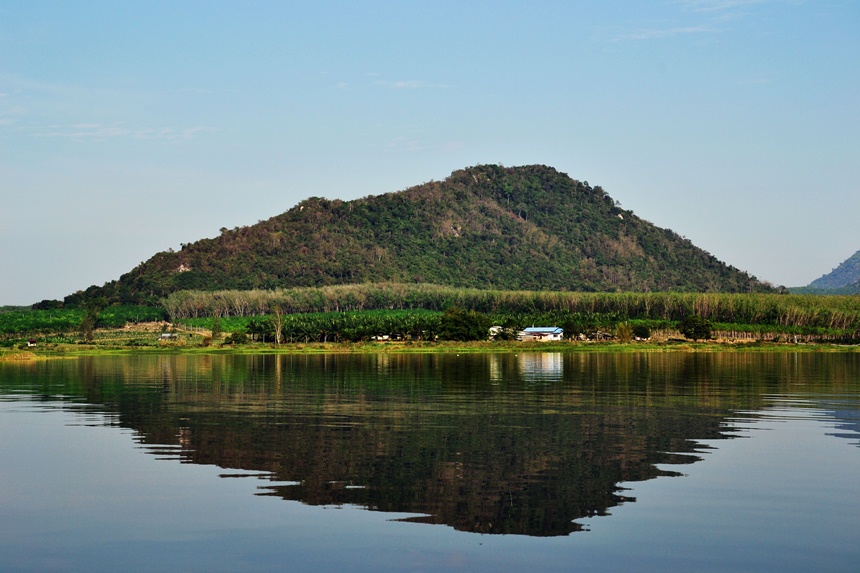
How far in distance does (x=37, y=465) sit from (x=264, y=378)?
4365cm

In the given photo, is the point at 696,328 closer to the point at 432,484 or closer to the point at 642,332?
the point at 642,332

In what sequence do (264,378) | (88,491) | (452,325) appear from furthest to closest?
(452,325)
(264,378)
(88,491)

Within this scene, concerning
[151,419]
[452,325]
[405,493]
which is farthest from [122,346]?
[405,493]

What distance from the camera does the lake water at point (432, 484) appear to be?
1941cm

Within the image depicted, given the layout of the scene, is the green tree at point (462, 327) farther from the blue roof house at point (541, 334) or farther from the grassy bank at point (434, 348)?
the blue roof house at point (541, 334)

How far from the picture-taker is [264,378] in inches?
2931

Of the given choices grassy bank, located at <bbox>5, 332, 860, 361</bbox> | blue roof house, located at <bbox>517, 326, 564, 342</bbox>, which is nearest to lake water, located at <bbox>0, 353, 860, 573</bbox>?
grassy bank, located at <bbox>5, 332, 860, 361</bbox>

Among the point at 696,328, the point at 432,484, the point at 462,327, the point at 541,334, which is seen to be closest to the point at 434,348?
the point at 462,327

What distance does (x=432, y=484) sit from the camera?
25.6 meters

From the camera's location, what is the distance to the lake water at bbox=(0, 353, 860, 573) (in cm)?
1941

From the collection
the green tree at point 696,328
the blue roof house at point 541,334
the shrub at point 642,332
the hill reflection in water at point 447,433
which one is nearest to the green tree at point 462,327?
the blue roof house at point 541,334

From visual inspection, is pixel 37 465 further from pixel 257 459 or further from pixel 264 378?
pixel 264 378

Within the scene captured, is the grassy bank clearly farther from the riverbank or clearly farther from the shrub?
the shrub

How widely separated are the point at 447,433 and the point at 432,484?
10660mm
